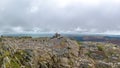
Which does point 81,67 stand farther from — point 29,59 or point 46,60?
point 29,59

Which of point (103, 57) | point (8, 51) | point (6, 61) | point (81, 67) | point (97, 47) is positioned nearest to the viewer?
point (6, 61)

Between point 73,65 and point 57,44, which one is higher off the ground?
point 57,44

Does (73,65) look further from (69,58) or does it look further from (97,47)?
(97,47)

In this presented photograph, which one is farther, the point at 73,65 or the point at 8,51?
the point at 73,65

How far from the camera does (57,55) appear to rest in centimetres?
8856

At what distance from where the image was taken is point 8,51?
3142 inches

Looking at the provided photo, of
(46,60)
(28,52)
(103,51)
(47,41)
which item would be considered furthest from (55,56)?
(103,51)

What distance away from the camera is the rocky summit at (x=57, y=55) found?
7956cm

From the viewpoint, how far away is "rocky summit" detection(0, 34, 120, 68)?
261 feet

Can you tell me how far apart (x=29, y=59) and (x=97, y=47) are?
3302 centimetres

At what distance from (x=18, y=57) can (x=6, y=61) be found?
932 cm

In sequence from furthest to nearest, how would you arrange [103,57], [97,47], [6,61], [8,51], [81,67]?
[97,47]
[103,57]
[81,67]
[8,51]
[6,61]

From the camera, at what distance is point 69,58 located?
294ft

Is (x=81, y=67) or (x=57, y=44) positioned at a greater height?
(x=57, y=44)
